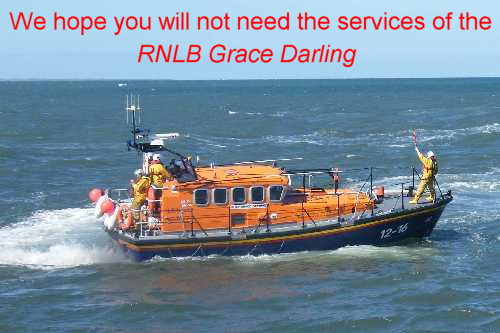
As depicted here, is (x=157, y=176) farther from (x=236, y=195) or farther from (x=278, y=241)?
(x=278, y=241)

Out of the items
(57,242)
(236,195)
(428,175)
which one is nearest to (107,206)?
(57,242)

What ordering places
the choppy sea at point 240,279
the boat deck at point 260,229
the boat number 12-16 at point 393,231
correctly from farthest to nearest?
1. the boat number 12-16 at point 393,231
2. the boat deck at point 260,229
3. the choppy sea at point 240,279

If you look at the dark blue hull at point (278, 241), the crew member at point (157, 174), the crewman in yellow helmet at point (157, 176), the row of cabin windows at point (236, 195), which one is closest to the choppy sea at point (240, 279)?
the dark blue hull at point (278, 241)

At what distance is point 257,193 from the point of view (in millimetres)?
22375

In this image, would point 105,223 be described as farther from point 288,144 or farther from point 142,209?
point 288,144

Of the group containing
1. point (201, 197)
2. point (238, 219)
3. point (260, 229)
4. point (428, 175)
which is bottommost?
point (260, 229)

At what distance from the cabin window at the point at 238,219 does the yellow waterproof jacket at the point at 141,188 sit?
95.1 inches

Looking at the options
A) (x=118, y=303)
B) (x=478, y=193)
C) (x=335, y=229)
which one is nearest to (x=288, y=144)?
(x=478, y=193)

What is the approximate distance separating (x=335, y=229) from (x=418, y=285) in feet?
9.80

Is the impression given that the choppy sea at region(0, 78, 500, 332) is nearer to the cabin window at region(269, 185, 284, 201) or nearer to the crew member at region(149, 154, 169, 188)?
the cabin window at region(269, 185, 284, 201)

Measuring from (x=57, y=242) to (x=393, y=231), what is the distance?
385 inches

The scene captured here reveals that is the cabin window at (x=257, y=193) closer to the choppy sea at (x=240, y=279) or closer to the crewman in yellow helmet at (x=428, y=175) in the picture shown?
the choppy sea at (x=240, y=279)

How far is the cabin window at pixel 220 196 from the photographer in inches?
877

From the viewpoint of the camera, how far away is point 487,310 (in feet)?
60.3
